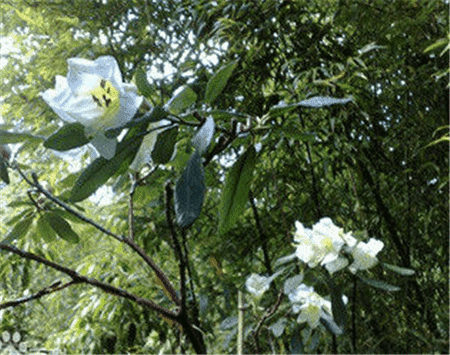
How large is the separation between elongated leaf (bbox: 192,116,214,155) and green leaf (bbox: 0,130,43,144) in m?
0.15

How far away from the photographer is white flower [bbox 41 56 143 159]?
0.45m

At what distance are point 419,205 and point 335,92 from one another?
0.38 meters

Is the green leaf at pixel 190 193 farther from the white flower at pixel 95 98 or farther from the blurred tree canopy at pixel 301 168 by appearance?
the blurred tree canopy at pixel 301 168

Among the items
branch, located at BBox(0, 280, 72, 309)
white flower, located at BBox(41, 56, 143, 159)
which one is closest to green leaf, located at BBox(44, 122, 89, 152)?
white flower, located at BBox(41, 56, 143, 159)

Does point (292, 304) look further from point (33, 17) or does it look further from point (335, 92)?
point (33, 17)

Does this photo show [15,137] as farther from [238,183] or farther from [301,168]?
[301,168]

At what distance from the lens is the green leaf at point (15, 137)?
0.49 metres

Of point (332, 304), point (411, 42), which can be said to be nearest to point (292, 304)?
point (332, 304)

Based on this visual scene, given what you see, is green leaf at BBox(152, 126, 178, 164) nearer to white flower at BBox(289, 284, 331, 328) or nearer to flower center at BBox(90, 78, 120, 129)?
flower center at BBox(90, 78, 120, 129)

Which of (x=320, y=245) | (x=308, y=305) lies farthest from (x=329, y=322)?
(x=320, y=245)

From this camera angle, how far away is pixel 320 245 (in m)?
0.91

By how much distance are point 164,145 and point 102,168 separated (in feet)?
0.18

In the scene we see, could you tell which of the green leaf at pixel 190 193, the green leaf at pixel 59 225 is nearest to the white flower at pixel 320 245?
the green leaf at pixel 59 225

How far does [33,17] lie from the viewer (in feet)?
5.90
